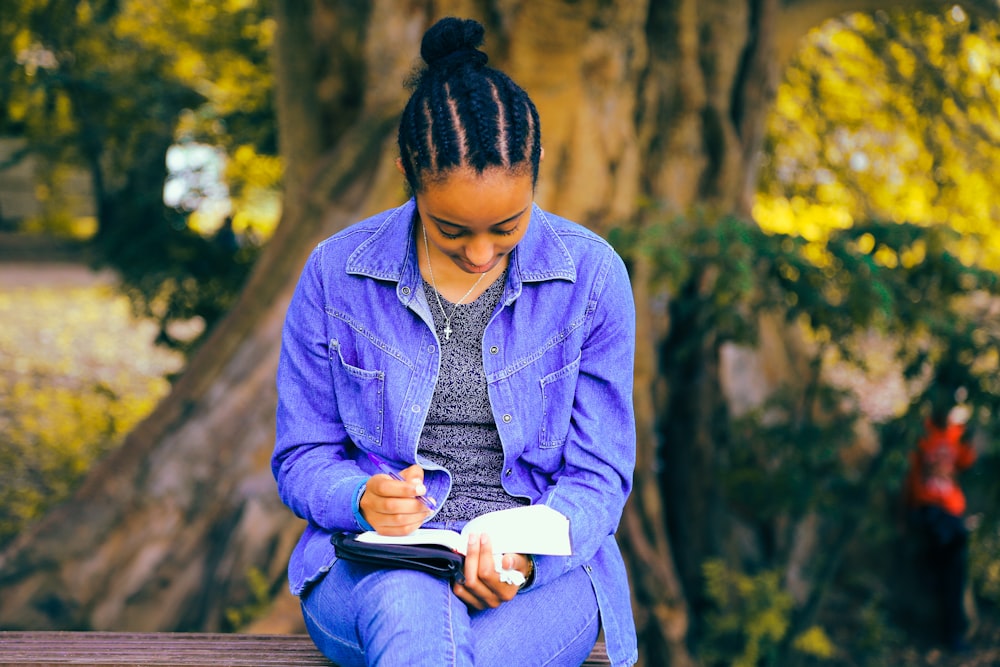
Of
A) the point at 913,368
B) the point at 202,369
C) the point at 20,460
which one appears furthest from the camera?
the point at 20,460

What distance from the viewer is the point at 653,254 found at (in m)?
3.60

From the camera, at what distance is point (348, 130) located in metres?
5.03

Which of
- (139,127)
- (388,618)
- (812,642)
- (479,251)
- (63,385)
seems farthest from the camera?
(63,385)

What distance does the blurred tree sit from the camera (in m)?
5.71

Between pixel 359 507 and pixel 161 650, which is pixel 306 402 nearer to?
pixel 359 507

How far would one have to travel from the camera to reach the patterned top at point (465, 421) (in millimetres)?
2164

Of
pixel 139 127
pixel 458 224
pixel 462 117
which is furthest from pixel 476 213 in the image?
pixel 139 127

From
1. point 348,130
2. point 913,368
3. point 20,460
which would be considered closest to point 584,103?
point 348,130

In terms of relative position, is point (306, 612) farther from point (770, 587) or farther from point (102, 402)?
point (102, 402)

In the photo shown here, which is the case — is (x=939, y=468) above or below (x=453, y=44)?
below

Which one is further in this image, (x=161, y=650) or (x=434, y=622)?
(x=161, y=650)

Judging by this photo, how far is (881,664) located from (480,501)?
13.2 ft

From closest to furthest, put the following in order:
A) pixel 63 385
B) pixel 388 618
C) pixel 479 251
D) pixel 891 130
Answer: pixel 388 618
pixel 479 251
pixel 891 130
pixel 63 385

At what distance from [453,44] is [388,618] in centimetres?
108
